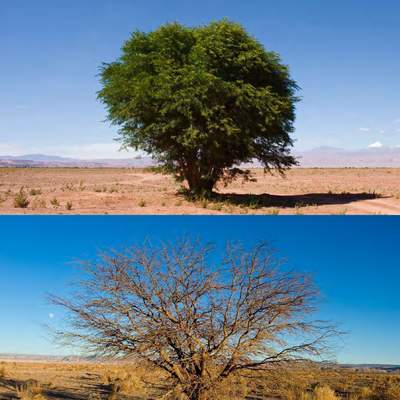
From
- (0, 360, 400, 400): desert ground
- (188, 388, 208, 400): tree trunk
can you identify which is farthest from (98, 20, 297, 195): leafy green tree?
(188, 388, 208, 400): tree trunk

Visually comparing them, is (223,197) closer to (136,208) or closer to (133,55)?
(136,208)

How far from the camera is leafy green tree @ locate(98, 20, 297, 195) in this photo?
21969 mm

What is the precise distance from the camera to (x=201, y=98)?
21672 mm

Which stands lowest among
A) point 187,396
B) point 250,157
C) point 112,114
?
point 187,396

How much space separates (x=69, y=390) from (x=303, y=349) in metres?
9.87

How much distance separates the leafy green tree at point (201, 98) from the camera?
72.1 feet

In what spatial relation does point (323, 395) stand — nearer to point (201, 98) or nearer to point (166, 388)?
point (166, 388)

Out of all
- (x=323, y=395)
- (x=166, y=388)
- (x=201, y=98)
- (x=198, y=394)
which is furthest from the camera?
(x=201, y=98)

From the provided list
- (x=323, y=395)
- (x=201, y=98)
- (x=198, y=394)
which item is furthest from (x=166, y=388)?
(x=201, y=98)

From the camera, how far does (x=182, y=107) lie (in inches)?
859

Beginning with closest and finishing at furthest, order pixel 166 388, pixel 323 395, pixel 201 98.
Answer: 1. pixel 166 388
2. pixel 323 395
3. pixel 201 98

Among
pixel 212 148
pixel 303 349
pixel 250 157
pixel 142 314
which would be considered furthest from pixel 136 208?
pixel 303 349

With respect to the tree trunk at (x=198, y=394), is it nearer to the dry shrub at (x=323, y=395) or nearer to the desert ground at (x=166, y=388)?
the desert ground at (x=166, y=388)

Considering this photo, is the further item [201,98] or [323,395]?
A: [201,98]
